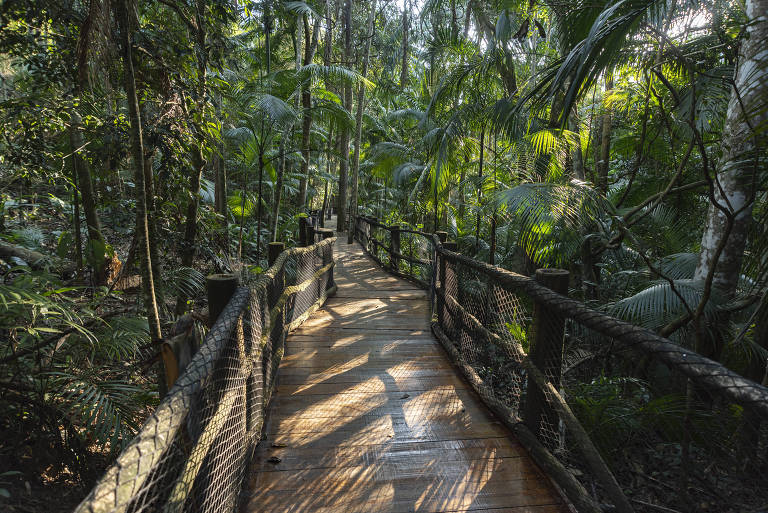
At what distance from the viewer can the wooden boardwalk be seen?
206 cm

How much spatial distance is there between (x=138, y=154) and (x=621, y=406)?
3.75 meters

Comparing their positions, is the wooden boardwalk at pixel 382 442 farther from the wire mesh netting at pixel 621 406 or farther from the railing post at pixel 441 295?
the railing post at pixel 441 295

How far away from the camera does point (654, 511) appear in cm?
285

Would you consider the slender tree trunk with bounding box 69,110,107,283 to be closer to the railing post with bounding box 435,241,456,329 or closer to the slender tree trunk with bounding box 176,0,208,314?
the slender tree trunk with bounding box 176,0,208,314

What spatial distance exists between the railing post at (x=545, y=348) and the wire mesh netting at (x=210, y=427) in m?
1.58

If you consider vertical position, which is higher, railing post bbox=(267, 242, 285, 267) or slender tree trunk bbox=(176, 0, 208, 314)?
slender tree trunk bbox=(176, 0, 208, 314)

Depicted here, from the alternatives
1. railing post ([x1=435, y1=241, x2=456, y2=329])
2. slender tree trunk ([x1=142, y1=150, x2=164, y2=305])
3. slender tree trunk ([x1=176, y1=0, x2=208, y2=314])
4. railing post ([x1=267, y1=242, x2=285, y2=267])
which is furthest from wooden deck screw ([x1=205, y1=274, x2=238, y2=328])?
railing post ([x1=435, y1=241, x2=456, y2=329])

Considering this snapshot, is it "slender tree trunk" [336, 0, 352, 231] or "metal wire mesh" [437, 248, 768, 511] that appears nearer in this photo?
"metal wire mesh" [437, 248, 768, 511]

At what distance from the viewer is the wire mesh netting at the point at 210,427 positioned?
33.8 inches

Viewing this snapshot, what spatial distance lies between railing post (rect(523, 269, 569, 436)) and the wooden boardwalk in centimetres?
26

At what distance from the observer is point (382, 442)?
2543 millimetres

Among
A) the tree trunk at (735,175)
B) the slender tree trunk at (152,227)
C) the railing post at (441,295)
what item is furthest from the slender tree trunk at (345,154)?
the tree trunk at (735,175)

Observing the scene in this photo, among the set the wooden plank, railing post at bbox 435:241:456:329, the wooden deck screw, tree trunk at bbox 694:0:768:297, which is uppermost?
tree trunk at bbox 694:0:768:297

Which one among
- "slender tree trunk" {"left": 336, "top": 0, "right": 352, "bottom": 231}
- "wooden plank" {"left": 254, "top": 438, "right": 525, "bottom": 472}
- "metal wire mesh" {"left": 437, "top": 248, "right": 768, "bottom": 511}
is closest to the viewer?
"metal wire mesh" {"left": 437, "top": 248, "right": 768, "bottom": 511}
